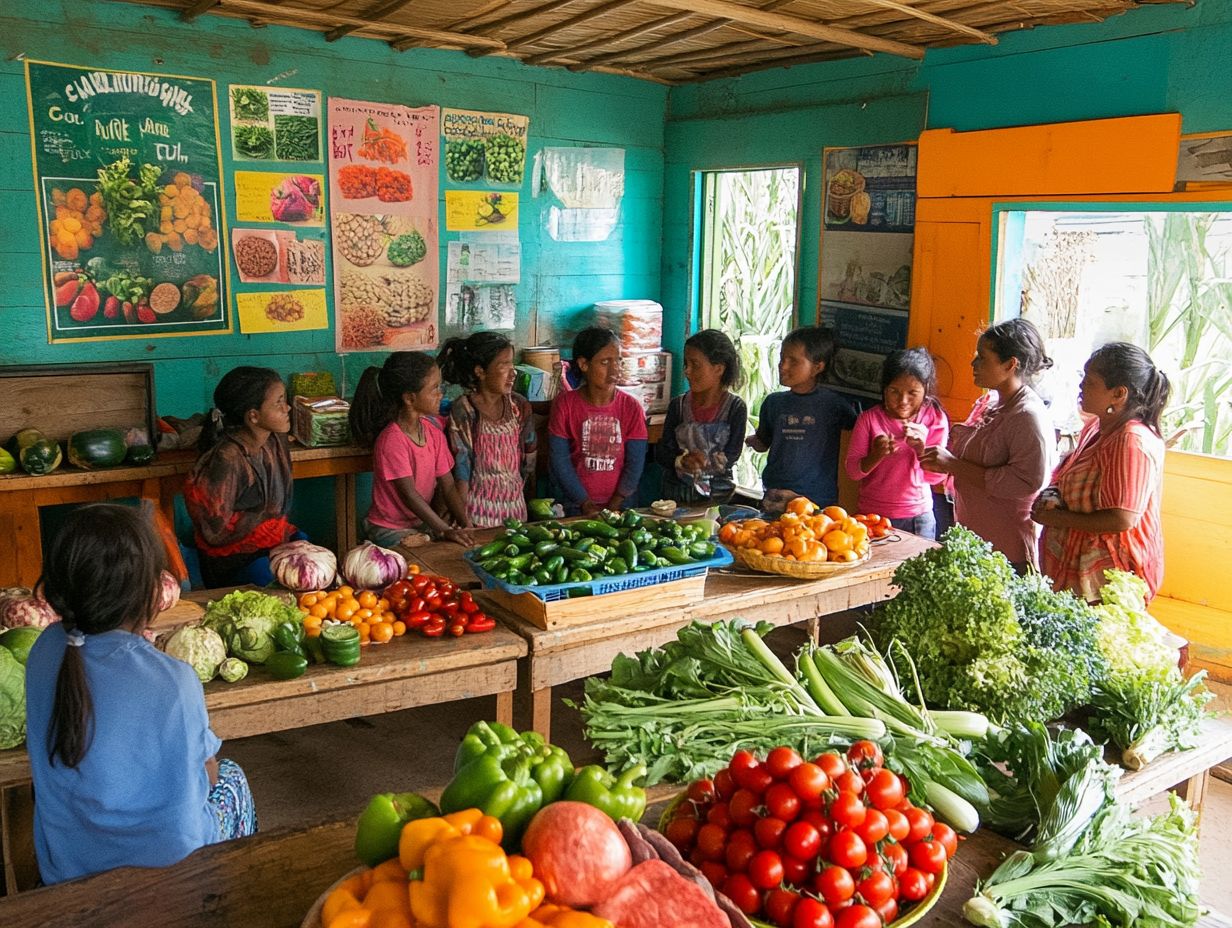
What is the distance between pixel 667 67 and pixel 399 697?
511 centimetres

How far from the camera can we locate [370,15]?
560 centimetres

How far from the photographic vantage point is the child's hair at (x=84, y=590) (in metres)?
2.28

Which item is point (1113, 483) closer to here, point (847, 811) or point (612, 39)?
point (847, 811)

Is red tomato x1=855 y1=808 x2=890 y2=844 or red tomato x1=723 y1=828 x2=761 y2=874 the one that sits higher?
red tomato x1=855 y1=808 x2=890 y2=844

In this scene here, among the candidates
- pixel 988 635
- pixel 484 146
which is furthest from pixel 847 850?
pixel 484 146

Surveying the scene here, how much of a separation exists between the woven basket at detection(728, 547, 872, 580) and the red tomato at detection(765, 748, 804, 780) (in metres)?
2.12

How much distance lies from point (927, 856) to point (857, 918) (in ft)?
0.85

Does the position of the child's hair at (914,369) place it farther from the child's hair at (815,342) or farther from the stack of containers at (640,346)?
the stack of containers at (640,346)

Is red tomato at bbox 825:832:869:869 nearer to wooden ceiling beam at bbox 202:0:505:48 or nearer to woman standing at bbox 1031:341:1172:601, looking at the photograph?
woman standing at bbox 1031:341:1172:601

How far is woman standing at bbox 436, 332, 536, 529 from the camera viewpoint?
5.60 meters

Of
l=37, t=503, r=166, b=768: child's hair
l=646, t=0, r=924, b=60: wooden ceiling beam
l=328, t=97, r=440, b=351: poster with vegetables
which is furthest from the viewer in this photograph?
l=328, t=97, r=440, b=351: poster with vegetables

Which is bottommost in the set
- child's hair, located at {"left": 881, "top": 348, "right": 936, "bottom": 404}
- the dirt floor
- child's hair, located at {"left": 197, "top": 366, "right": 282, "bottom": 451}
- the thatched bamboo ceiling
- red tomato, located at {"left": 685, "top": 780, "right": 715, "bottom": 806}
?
the dirt floor

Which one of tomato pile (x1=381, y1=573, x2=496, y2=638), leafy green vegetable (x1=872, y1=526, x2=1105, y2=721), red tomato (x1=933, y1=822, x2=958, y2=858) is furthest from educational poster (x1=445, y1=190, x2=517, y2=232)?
red tomato (x1=933, y1=822, x2=958, y2=858)

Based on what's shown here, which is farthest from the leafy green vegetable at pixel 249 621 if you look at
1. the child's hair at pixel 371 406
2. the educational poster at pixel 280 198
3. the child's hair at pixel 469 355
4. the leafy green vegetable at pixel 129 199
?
the educational poster at pixel 280 198
